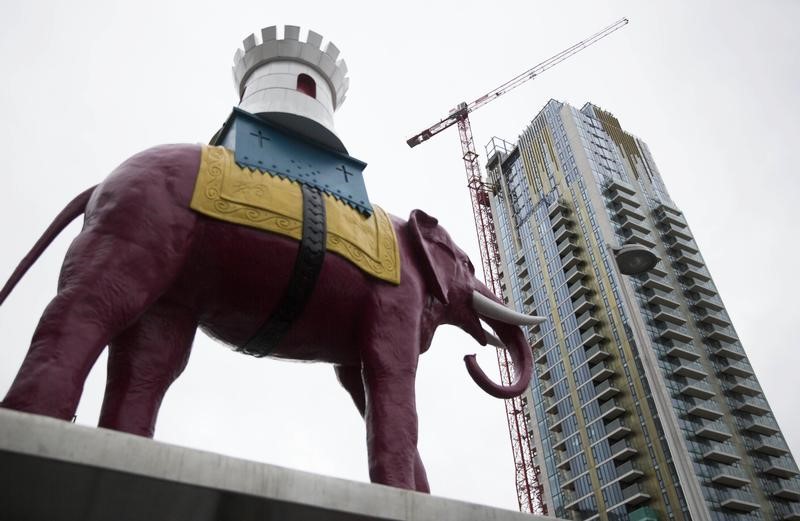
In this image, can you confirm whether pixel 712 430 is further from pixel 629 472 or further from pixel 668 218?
pixel 668 218

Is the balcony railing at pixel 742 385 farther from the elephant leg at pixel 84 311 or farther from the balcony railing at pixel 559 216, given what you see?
the elephant leg at pixel 84 311

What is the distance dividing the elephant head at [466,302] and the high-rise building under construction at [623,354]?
3500 cm

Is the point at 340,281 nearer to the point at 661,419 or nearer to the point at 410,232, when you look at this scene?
the point at 410,232

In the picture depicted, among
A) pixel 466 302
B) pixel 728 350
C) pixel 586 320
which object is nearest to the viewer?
pixel 466 302

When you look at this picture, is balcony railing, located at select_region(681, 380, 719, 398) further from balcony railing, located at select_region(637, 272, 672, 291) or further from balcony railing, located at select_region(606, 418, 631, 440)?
balcony railing, located at select_region(637, 272, 672, 291)

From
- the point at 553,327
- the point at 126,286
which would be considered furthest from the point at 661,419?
the point at 126,286

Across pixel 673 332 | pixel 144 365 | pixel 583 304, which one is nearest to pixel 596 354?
pixel 583 304

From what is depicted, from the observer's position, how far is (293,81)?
22.3 ft

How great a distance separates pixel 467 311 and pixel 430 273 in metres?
0.84

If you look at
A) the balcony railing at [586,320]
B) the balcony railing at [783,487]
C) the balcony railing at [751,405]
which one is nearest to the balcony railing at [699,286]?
the balcony railing at [586,320]

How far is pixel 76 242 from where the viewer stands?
4.51 m

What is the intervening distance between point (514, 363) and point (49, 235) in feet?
13.9

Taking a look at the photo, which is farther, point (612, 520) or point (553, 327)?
point (553, 327)

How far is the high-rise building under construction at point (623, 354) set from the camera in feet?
155
